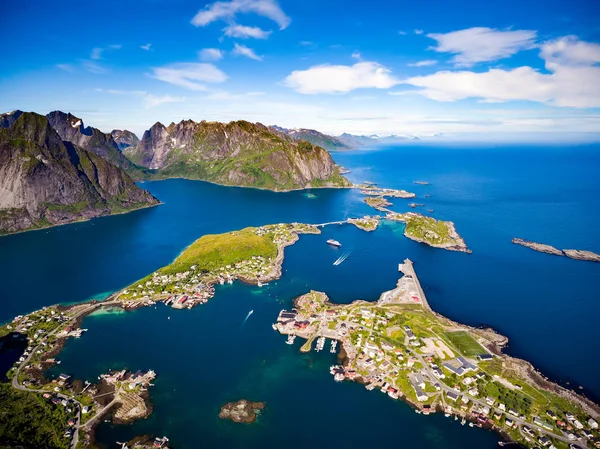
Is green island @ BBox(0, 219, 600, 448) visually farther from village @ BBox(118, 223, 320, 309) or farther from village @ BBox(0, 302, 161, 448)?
village @ BBox(118, 223, 320, 309)

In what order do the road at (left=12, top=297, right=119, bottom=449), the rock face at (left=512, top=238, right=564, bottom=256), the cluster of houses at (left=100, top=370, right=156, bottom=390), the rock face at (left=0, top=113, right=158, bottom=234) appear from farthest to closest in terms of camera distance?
the rock face at (left=0, top=113, right=158, bottom=234)
the rock face at (left=512, top=238, right=564, bottom=256)
the cluster of houses at (left=100, top=370, right=156, bottom=390)
the road at (left=12, top=297, right=119, bottom=449)

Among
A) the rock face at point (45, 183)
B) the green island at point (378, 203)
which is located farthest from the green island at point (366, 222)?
the rock face at point (45, 183)

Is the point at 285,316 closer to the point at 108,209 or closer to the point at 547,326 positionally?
the point at 547,326

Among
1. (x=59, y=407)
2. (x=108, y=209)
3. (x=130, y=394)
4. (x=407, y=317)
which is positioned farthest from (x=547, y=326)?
(x=108, y=209)

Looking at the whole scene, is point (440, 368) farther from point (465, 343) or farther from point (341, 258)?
point (341, 258)

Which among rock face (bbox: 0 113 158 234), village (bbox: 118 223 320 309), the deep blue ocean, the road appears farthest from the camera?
rock face (bbox: 0 113 158 234)

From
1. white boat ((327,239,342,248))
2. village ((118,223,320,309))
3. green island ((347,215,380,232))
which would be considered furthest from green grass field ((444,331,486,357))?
green island ((347,215,380,232))
